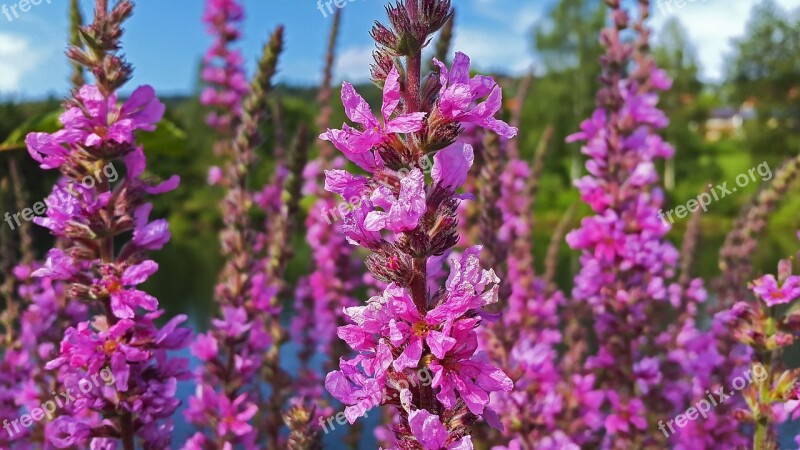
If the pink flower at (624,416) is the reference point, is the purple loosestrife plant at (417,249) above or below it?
above

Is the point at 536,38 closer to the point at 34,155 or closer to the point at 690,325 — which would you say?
the point at 690,325

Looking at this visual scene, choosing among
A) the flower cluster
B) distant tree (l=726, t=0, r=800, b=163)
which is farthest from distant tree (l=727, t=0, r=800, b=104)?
the flower cluster

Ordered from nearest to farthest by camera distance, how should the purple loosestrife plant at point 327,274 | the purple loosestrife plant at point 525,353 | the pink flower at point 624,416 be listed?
1. the purple loosestrife plant at point 525,353
2. the pink flower at point 624,416
3. the purple loosestrife plant at point 327,274

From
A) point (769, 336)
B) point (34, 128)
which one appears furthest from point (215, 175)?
point (769, 336)

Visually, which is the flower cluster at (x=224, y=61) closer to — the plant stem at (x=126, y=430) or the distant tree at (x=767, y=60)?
the plant stem at (x=126, y=430)

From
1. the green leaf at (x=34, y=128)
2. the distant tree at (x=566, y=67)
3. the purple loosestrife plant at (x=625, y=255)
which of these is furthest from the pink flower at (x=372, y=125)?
the distant tree at (x=566, y=67)

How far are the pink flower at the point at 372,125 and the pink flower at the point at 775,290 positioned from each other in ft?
4.31

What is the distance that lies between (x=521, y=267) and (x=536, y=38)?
34.8 meters

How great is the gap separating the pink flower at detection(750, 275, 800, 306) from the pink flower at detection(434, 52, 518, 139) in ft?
3.83

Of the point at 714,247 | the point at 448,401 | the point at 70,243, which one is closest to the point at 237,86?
the point at 70,243

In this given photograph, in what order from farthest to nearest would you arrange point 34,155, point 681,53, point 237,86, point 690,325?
1. point 681,53
2. point 237,86
3. point 690,325
4. point 34,155

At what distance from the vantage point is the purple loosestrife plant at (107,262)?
1.77 m

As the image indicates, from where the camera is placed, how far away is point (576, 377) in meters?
3.71

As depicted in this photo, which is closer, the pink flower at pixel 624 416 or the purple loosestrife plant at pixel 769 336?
the purple loosestrife plant at pixel 769 336
